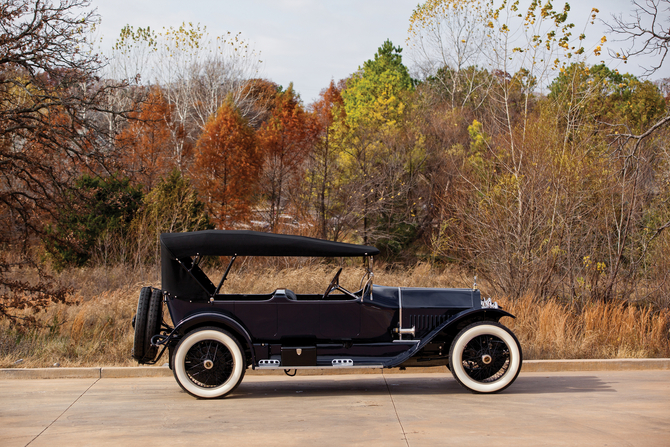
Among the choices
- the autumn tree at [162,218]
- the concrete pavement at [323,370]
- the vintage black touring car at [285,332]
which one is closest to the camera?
the vintage black touring car at [285,332]

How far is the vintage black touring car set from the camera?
6227 millimetres

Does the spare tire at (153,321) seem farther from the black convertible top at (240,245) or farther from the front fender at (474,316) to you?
the front fender at (474,316)

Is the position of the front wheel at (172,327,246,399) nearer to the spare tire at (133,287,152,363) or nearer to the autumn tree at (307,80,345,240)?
the spare tire at (133,287,152,363)

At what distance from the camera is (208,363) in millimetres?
6215

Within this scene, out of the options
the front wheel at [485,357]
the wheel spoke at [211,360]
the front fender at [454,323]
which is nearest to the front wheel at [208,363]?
the wheel spoke at [211,360]

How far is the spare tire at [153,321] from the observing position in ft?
20.9

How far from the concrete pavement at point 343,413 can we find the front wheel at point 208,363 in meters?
0.16

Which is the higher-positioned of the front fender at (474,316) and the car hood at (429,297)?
the car hood at (429,297)

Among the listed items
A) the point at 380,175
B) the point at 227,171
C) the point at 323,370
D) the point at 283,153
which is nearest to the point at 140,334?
the point at 323,370

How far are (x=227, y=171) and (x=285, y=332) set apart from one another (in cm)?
2263

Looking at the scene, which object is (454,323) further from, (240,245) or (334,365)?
(240,245)

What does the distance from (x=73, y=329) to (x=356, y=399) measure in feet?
16.6

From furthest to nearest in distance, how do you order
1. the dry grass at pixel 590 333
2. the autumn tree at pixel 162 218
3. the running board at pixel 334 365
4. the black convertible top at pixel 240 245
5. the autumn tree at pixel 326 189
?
the autumn tree at pixel 326 189
the autumn tree at pixel 162 218
the dry grass at pixel 590 333
the black convertible top at pixel 240 245
the running board at pixel 334 365

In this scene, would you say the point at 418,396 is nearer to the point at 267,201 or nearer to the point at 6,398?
the point at 6,398
